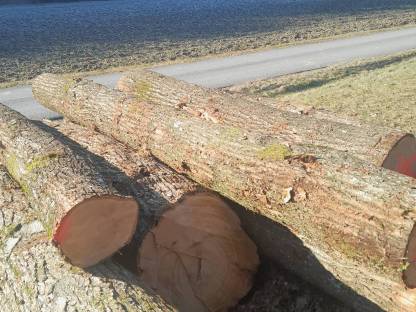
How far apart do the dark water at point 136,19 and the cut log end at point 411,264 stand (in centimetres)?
1800

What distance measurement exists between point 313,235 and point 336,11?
28.7 meters

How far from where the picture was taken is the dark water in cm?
2239

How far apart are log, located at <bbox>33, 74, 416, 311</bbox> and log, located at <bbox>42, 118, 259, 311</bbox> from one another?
0.28m

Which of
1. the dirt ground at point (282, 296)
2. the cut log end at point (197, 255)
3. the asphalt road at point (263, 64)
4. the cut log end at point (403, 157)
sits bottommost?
the asphalt road at point (263, 64)

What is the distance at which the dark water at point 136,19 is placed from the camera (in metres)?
22.4

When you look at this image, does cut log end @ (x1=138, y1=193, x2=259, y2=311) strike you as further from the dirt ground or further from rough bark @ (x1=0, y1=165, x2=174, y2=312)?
rough bark @ (x1=0, y1=165, x2=174, y2=312)

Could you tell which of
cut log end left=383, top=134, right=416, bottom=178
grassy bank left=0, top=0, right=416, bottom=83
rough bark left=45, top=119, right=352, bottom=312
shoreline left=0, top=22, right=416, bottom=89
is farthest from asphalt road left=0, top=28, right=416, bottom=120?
cut log end left=383, top=134, right=416, bottom=178

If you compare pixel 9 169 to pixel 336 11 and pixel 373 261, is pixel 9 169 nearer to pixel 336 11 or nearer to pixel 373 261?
pixel 373 261

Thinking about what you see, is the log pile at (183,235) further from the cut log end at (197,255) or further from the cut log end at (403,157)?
the cut log end at (403,157)

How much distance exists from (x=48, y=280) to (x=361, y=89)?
935 cm

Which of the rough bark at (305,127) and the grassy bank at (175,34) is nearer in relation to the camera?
the rough bark at (305,127)

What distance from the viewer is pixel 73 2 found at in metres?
41.7

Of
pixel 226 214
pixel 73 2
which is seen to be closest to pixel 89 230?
pixel 226 214

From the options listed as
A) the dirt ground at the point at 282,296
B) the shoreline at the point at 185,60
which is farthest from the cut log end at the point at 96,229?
the shoreline at the point at 185,60
